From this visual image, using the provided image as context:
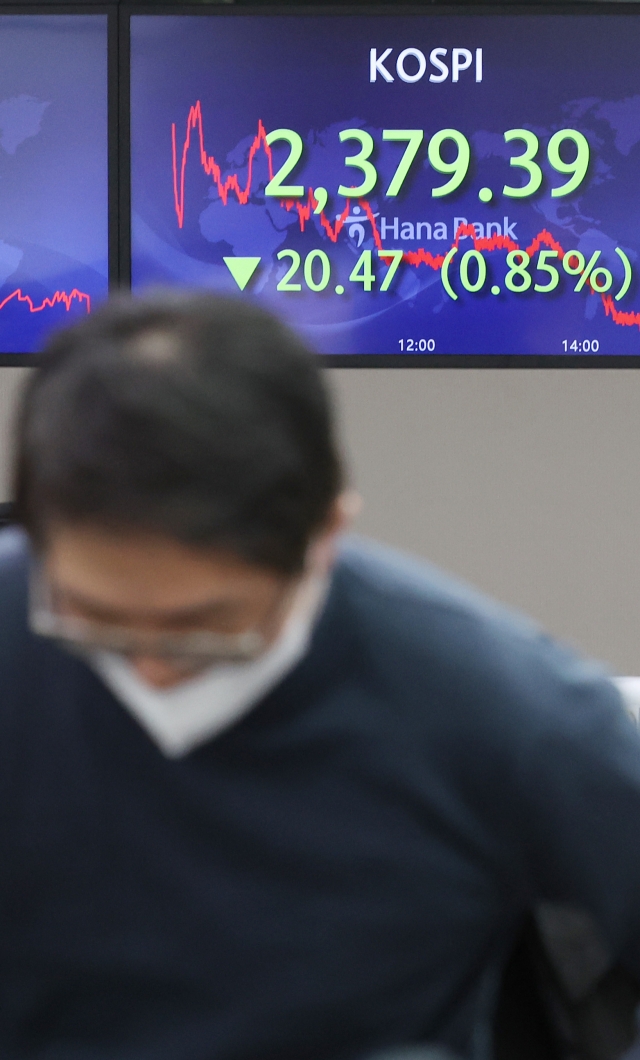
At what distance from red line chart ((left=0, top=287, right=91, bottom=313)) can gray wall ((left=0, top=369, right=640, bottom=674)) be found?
0.65ft

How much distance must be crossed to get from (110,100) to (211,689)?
2600 mm

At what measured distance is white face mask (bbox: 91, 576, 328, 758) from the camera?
916mm

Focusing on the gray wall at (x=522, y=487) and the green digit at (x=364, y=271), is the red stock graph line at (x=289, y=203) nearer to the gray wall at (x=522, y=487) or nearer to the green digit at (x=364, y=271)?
the green digit at (x=364, y=271)

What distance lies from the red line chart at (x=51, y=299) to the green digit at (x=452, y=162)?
896mm

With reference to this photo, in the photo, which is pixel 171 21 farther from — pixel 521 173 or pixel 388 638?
pixel 388 638

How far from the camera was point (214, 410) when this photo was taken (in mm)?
764

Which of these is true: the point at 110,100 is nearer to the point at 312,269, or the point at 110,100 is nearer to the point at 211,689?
the point at 312,269

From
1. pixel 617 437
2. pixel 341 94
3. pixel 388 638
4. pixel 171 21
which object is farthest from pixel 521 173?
pixel 388 638

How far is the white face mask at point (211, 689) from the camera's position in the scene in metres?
0.92

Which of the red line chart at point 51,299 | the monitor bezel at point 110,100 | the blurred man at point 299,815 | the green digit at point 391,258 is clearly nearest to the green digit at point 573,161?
the green digit at point 391,258

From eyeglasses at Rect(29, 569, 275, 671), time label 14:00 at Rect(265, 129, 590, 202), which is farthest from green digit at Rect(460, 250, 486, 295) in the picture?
eyeglasses at Rect(29, 569, 275, 671)

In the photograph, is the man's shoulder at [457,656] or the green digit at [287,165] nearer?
the man's shoulder at [457,656]

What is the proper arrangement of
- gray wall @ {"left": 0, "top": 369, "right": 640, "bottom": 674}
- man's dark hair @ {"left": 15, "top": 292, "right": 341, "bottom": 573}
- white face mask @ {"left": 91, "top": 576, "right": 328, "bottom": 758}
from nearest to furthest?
man's dark hair @ {"left": 15, "top": 292, "right": 341, "bottom": 573}
white face mask @ {"left": 91, "top": 576, "right": 328, "bottom": 758}
gray wall @ {"left": 0, "top": 369, "right": 640, "bottom": 674}

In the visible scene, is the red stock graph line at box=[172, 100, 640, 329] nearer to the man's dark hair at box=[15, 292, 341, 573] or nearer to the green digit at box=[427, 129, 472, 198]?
the green digit at box=[427, 129, 472, 198]
